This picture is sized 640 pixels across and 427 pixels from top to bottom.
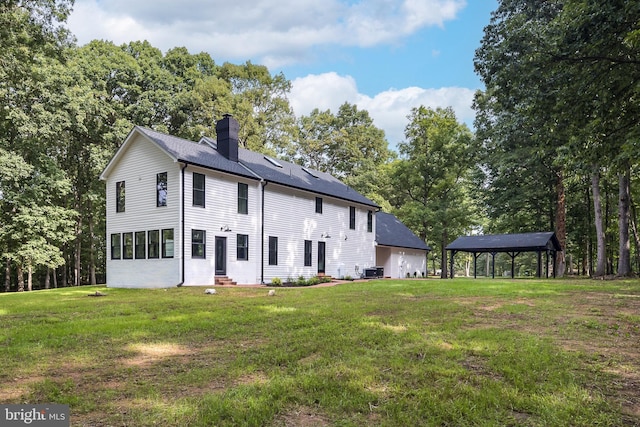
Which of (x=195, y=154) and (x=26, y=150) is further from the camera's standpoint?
(x=26, y=150)

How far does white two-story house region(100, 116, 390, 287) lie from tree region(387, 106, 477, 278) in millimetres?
11928

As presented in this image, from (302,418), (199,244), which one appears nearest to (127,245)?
(199,244)

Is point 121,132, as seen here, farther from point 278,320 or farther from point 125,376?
point 125,376

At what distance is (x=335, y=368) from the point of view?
3885 millimetres

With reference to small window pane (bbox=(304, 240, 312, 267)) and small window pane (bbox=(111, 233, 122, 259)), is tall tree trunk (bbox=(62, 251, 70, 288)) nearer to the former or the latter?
small window pane (bbox=(111, 233, 122, 259))

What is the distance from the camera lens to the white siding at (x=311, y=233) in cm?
1969

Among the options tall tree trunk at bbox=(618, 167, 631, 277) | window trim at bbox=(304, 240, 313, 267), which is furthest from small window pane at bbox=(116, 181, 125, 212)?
tall tree trunk at bbox=(618, 167, 631, 277)

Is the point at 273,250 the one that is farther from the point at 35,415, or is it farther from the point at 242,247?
the point at 35,415

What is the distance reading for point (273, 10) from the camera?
14.7 meters

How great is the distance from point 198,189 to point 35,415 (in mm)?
14029

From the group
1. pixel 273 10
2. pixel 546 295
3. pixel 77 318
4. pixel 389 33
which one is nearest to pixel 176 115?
pixel 273 10

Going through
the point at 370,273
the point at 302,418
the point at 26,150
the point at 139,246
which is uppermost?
the point at 26,150

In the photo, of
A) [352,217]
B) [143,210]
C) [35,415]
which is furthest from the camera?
[352,217]

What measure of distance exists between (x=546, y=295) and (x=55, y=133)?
26292 millimetres
